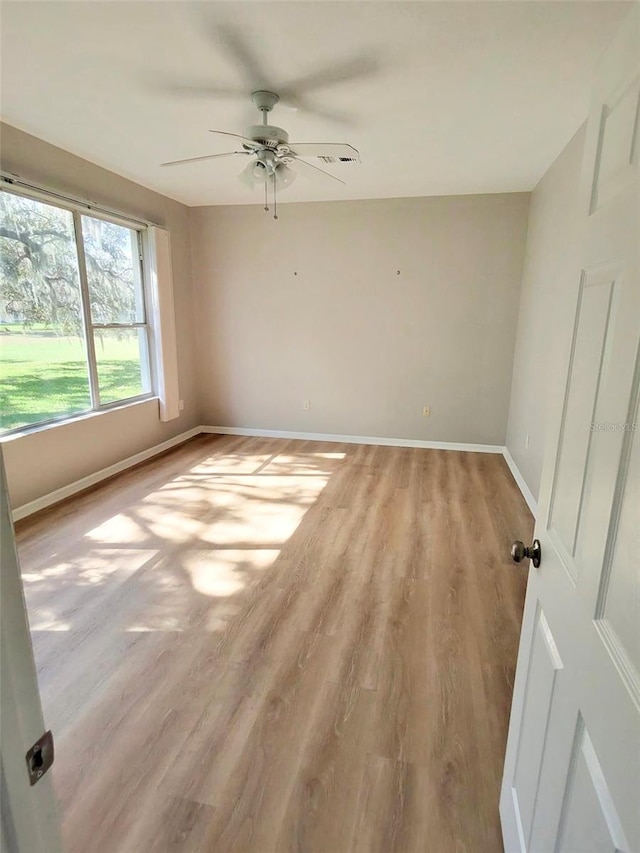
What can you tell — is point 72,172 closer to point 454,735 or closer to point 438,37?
point 438,37

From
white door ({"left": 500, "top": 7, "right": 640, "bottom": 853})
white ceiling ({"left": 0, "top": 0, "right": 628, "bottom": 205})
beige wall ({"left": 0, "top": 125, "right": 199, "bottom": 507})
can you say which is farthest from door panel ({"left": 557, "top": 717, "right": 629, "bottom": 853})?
beige wall ({"left": 0, "top": 125, "right": 199, "bottom": 507})

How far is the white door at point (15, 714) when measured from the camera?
20.2 inches

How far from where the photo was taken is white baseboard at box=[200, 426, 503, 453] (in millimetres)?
4848

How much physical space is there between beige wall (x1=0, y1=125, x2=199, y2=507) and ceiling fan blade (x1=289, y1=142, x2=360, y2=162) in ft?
6.21

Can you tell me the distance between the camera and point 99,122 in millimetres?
2777

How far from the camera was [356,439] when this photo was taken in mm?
5148

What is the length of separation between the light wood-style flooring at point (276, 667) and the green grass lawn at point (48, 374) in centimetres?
78

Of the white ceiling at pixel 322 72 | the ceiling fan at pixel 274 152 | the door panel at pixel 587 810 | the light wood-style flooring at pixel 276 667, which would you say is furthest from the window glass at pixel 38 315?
the door panel at pixel 587 810

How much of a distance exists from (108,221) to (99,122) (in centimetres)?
115

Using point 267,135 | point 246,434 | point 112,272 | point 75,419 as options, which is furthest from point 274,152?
point 246,434

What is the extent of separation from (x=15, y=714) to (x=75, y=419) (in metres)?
3.49

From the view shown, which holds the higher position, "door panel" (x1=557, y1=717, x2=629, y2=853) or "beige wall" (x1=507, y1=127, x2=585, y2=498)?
"beige wall" (x1=507, y1=127, x2=585, y2=498)

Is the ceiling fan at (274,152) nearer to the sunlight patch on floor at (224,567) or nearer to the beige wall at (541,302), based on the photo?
the beige wall at (541,302)

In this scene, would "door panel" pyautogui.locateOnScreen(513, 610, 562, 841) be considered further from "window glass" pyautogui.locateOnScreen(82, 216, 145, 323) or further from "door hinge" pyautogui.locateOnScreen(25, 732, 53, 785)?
"window glass" pyautogui.locateOnScreen(82, 216, 145, 323)
